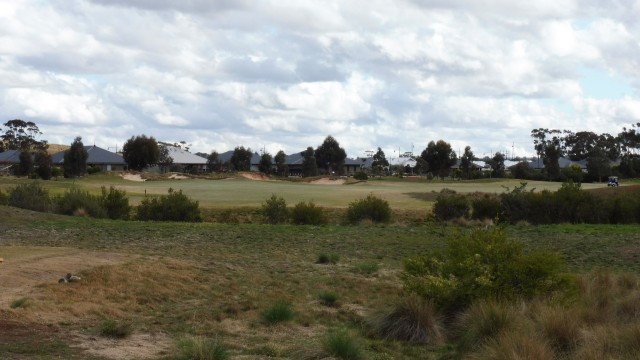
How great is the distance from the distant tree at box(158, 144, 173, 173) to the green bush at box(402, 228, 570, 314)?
125651 millimetres

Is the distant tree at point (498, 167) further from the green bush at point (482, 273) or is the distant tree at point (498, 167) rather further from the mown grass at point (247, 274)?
the green bush at point (482, 273)

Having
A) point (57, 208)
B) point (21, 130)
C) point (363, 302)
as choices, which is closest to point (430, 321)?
point (363, 302)

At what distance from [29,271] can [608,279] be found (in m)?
11.9

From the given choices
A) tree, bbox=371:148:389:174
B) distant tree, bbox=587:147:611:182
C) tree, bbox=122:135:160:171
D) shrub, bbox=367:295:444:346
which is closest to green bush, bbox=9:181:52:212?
shrub, bbox=367:295:444:346

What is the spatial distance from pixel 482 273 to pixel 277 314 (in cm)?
365

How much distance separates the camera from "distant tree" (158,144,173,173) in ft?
463

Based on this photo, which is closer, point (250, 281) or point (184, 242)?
point (250, 281)

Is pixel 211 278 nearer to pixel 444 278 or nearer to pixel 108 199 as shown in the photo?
pixel 444 278

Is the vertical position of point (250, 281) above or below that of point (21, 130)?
below

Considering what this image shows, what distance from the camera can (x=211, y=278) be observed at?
19641 mm

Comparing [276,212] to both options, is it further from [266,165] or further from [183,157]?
[183,157]

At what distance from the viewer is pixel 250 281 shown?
19.9m

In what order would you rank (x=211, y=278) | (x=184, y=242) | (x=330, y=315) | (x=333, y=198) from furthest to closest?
(x=333, y=198) → (x=184, y=242) → (x=211, y=278) → (x=330, y=315)

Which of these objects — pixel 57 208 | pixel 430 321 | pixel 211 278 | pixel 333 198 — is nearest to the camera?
pixel 430 321
